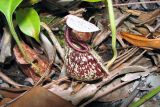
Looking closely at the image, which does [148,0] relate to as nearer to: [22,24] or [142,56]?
[142,56]

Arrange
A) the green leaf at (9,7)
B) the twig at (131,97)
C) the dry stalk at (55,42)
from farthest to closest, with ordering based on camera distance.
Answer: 1. the dry stalk at (55,42)
2. the twig at (131,97)
3. the green leaf at (9,7)

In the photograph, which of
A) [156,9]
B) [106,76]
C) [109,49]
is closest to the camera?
[106,76]

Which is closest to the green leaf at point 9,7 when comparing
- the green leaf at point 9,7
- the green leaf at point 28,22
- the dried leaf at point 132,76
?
the green leaf at point 9,7

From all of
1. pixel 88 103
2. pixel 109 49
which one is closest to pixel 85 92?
pixel 88 103

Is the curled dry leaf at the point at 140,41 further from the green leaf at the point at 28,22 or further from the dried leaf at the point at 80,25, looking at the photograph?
the green leaf at the point at 28,22

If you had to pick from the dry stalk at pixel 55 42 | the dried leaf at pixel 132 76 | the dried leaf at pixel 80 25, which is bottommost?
the dried leaf at pixel 132 76

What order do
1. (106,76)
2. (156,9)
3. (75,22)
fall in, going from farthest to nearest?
1. (156,9)
2. (106,76)
3. (75,22)
